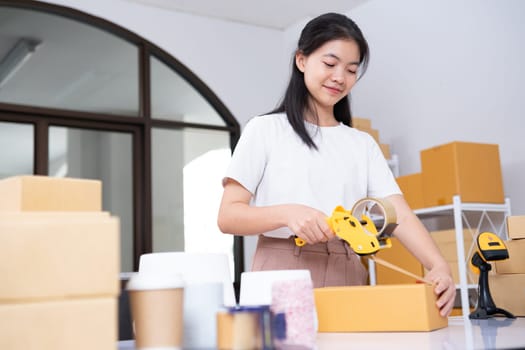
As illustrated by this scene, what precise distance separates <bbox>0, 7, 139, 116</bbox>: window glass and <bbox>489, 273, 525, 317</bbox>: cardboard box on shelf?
135 inches

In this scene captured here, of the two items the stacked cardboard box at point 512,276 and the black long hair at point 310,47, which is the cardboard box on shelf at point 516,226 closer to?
the stacked cardboard box at point 512,276

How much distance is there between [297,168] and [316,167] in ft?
0.16

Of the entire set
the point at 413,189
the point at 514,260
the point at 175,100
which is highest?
the point at 175,100

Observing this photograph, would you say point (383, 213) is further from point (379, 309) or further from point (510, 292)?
point (510, 292)

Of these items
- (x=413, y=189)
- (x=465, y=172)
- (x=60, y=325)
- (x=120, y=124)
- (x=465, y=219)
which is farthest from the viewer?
(x=120, y=124)

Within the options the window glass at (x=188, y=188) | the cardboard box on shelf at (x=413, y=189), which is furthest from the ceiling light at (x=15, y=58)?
the cardboard box on shelf at (x=413, y=189)

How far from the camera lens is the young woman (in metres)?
1.54

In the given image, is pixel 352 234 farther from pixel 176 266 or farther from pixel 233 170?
pixel 233 170

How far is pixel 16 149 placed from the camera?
4.19m

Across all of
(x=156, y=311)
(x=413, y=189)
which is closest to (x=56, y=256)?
(x=156, y=311)

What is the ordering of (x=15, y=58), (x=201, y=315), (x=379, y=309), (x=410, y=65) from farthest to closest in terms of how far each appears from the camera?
1. (x=15, y=58)
2. (x=410, y=65)
3. (x=379, y=309)
4. (x=201, y=315)

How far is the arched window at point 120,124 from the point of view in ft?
13.9

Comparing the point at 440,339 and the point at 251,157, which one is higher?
the point at 251,157

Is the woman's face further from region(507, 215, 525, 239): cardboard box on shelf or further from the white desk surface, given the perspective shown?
the white desk surface
